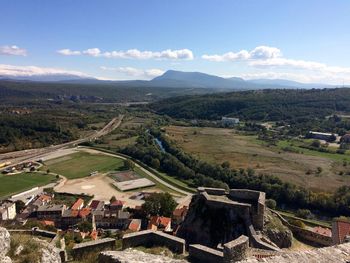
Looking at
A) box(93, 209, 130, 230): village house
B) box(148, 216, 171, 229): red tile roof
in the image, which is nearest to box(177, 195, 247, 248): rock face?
box(148, 216, 171, 229): red tile roof

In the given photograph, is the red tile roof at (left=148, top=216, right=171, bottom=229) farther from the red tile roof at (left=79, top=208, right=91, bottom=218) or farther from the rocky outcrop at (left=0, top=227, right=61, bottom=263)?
the rocky outcrop at (left=0, top=227, right=61, bottom=263)

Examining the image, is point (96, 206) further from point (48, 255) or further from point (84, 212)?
point (48, 255)

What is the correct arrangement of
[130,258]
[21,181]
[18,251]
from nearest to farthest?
[130,258], [18,251], [21,181]

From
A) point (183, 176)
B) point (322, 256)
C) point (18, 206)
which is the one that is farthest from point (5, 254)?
point (183, 176)

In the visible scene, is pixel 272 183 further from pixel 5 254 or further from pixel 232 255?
pixel 5 254

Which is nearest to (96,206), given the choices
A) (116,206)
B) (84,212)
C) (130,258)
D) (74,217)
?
(116,206)
